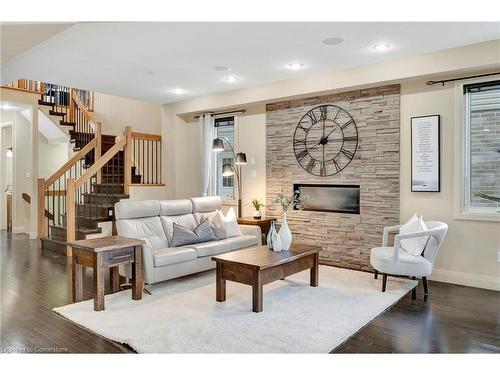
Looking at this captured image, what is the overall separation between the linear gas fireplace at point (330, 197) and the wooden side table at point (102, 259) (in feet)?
9.23

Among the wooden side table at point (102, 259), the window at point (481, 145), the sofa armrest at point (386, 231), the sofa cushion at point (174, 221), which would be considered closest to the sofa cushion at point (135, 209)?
the sofa cushion at point (174, 221)

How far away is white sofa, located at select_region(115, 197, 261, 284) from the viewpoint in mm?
4176

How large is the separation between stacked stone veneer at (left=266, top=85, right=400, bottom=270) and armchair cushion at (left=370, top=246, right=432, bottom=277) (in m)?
0.96

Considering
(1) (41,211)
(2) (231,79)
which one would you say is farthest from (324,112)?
(1) (41,211)

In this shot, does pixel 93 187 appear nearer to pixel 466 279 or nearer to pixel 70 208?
pixel 70 208

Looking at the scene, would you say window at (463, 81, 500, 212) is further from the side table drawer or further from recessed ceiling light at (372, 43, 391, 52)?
the side table drawer

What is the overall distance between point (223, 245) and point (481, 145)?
3.37 meters

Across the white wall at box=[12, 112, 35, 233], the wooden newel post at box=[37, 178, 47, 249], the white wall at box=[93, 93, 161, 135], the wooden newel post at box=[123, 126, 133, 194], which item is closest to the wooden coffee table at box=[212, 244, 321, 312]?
the wooden newel post at box=[123, 126, 133, 194]

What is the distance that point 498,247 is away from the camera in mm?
4320

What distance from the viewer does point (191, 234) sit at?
4855 mm

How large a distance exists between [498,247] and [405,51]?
250 centimetres
